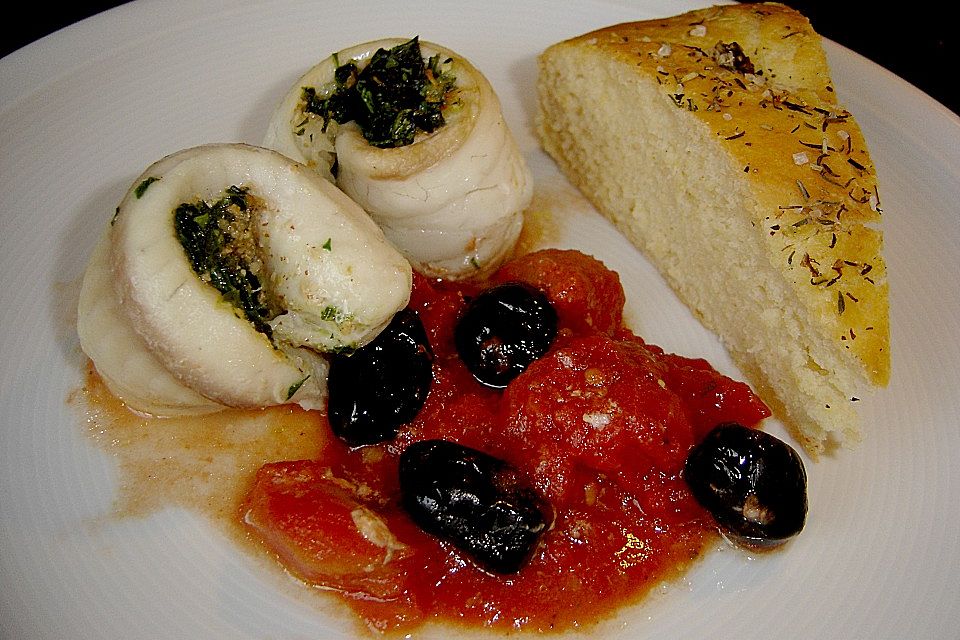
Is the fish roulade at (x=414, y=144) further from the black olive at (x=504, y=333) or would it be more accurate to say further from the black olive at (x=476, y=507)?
the black olive at (x=476, y=507)

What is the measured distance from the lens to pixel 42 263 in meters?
2.78

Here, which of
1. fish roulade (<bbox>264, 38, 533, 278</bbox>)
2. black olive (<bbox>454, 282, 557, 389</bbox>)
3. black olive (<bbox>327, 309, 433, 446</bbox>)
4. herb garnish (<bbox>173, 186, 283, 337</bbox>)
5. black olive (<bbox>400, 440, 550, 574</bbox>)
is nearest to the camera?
black olive (<bbox>400, 440, 550, 574</bbox>)

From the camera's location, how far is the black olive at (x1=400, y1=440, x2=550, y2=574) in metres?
2.13

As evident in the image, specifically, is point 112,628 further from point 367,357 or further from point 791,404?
point 791,404

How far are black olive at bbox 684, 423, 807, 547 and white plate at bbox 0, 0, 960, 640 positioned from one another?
0.47 feet

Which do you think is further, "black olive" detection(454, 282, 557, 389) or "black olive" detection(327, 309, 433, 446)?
"black olive" detection(454, 282, 557, 389)

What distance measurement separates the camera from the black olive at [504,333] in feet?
8.30

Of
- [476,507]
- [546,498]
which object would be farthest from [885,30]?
[476,507]

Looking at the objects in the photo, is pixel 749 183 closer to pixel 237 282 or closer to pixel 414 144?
pixel 414 144

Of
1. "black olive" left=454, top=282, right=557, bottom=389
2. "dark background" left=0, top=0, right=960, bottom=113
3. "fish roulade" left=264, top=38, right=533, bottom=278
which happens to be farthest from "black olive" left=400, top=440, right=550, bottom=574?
"dark background" left=0, top=0, right=960, bottom=113

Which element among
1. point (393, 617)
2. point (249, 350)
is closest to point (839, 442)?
point (393, 617)

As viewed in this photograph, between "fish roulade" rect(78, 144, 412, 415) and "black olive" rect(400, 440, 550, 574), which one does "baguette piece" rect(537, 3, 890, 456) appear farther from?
"fish roulade" rect(78, 144, 412, 415)

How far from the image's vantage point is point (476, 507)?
2133 millimetres

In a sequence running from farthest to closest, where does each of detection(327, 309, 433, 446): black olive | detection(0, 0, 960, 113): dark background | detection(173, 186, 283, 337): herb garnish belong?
detection(0, 0, 960, 113): dark background < detection(327, 309, 433, 446): black olive < detection(173, 186, 283, 337): herb garnish
